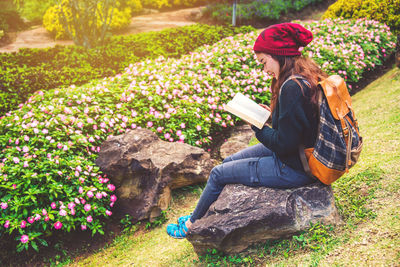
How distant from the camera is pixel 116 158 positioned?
12.2 feet

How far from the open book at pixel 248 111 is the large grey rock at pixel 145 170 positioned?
159 cm

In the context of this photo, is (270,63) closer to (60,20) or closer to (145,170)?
(145,170)

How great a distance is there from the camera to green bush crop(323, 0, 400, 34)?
807 centimetres

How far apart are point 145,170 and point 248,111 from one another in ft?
5.80

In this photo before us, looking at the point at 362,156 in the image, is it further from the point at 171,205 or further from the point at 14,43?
the point at 14,43

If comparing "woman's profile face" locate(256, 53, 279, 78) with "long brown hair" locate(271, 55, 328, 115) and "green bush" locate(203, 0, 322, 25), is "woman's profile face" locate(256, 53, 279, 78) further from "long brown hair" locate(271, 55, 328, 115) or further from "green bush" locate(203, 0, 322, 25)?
"green bush" locate(203, 0, 322, 25)

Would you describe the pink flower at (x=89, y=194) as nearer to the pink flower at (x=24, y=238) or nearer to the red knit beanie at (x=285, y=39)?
the pink flower at (x=24, y=238)

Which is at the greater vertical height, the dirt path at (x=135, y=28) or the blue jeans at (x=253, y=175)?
the dirt path at (x=135, y=28)

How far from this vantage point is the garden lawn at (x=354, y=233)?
7.00 feet

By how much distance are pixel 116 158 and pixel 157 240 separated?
1.05m

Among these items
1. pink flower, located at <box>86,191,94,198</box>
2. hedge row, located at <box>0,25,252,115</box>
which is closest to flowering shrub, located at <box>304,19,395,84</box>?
hedge row, located at <box>0,25,252,115</box>

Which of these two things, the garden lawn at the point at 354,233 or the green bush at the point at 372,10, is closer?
the garden lawn at the point at 354,233

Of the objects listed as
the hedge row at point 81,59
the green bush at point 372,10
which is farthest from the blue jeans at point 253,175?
the green bush at point 372,10

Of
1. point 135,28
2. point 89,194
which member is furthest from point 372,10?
point 135,28
